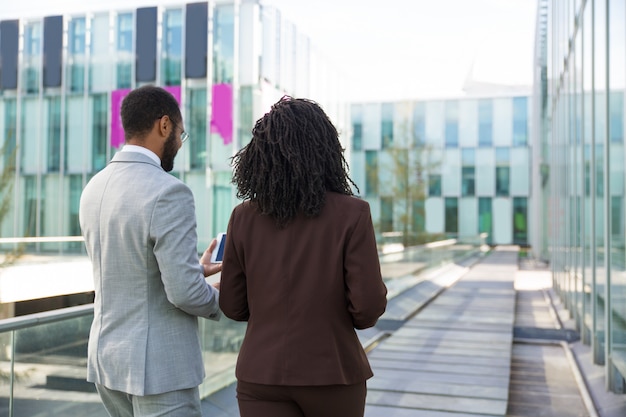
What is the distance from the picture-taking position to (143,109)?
207 cm

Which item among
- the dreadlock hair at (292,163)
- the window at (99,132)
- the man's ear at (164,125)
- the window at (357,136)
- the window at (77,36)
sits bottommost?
the dreadlock hair at (292,163)

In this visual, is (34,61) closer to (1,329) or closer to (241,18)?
(241,18)

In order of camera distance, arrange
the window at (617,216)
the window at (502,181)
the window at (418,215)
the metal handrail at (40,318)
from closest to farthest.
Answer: the metal handrail at (40,318) → the window at (617,216) → the window at (418,215) → the window at (502,181)

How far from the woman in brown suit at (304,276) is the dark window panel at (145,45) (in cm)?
2350

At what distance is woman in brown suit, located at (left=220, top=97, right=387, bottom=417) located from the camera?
5.94 ft

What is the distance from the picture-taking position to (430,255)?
16.5m

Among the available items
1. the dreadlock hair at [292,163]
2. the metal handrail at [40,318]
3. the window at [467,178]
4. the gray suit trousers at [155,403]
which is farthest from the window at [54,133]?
the window at [467,178]

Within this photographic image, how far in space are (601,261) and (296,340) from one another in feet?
17.3

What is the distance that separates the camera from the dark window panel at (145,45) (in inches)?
950

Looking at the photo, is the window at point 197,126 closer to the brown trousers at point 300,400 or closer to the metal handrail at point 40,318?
the metal handrail at point 40,318

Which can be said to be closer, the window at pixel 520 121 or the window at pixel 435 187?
the window at pixel 520 121

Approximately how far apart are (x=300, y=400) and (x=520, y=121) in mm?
42256

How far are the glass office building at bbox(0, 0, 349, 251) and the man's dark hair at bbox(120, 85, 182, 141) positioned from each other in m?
20.6

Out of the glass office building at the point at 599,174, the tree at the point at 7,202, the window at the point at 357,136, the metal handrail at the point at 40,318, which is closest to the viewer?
the metal handrail at the point at 40,318
